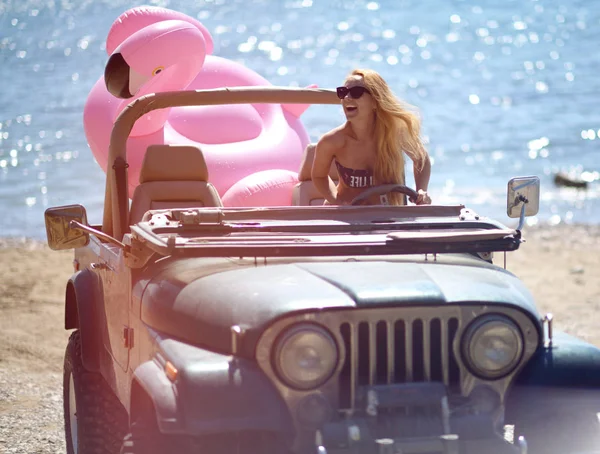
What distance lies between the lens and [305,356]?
3.99 meters

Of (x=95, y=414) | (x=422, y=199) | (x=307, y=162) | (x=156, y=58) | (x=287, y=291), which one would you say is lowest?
(x=95, y=414)

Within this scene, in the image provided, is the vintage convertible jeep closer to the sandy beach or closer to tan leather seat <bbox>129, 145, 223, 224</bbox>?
tan leather seat <bbox>129, 145, 223, 224</bbox>

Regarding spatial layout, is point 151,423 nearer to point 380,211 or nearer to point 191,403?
point 191,403

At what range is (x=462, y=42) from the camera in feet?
124

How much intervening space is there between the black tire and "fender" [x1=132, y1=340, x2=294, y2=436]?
147 centimetres

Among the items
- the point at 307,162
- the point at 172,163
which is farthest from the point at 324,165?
the point at 172,163

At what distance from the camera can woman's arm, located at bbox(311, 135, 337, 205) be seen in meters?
5.86

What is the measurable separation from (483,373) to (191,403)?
104 cm

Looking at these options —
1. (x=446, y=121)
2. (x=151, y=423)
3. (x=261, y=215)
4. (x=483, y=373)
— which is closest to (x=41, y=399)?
(x=261, y=215)

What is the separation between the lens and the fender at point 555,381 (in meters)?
4.18

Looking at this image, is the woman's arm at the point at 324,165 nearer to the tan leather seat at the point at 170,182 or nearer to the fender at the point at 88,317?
the tan leather seat at the point at 170,182

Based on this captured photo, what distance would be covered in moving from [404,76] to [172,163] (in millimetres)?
25943

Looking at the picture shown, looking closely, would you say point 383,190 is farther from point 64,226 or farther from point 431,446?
point 431,446

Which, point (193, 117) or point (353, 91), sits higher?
point (193, 117)
